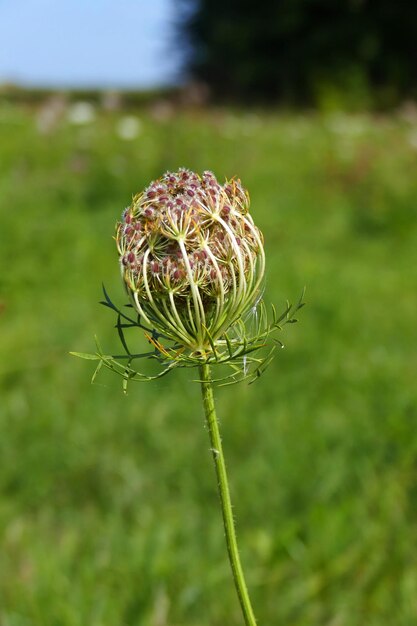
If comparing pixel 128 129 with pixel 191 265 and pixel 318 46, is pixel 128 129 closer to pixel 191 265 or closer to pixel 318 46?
pixel 191 265

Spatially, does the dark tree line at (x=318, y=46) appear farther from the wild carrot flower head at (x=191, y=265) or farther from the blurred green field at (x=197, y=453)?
the wild carrot flower head at (x=191, y=265)

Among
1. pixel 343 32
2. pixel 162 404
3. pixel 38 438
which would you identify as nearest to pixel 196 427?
pixel 162 404

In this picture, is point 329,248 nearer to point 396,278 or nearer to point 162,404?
point 396,278

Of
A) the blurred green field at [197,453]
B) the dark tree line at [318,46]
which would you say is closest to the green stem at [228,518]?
the blurred green field at [197,453]

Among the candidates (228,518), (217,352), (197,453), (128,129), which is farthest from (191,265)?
(128,129)

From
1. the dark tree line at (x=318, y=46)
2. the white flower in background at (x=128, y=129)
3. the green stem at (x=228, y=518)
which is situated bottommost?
the green stem at (x=228, y=518)

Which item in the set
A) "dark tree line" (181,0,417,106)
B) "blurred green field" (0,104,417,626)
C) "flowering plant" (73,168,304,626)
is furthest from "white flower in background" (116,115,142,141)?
"dark tree line" (181,0,417,106)
